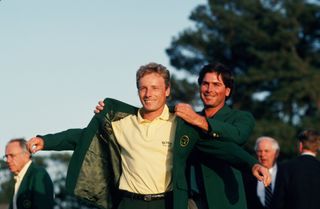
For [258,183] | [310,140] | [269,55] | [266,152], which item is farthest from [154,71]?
[269,55]

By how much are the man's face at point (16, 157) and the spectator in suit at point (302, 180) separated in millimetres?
2930

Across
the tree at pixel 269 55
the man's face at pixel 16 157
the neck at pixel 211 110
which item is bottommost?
the man's face at pixel 16 157

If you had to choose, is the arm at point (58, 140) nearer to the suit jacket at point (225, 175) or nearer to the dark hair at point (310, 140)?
the suit jacket at point (225, 175)

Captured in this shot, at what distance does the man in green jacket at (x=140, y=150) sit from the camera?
23.6 feet

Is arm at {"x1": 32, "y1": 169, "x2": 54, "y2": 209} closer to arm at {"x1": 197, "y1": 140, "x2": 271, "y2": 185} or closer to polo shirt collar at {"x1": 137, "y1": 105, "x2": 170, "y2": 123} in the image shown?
polo shirt collar at {"x1": 137, "y1": 105, "x2": 170, "y2": 123}

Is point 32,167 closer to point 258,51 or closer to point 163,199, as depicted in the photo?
point 163,199

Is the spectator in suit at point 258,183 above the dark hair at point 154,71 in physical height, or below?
below

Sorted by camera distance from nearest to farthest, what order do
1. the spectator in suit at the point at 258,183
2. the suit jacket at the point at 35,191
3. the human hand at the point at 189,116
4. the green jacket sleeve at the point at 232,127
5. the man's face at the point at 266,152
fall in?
the human hand at the point at 189,116 < the green jacket sleeve at the point at 232,127 < the suit jacket at the point at 35,191 < the spectator in suit at the point at 258,183 < the man's face at the point at 266,152

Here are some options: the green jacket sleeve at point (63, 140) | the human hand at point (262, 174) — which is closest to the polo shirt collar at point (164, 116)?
the green jacket sleeve at point (63, 140)

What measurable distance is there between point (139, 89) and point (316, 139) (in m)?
4.68

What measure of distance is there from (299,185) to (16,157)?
3268mm

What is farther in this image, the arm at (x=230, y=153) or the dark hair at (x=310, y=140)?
the dark hair at (x=310, y=140)

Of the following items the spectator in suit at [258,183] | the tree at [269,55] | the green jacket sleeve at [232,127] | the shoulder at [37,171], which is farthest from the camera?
the tree at [269,55]

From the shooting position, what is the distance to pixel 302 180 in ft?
37.6
